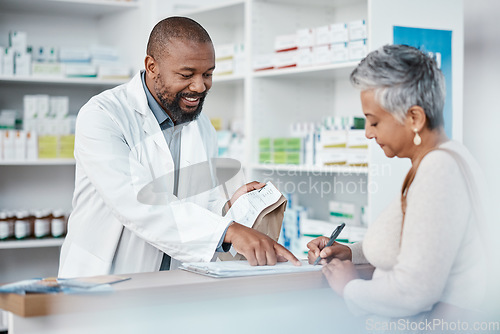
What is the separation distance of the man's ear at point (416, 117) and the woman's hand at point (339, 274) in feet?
1.13

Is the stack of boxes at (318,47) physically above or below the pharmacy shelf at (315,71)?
above

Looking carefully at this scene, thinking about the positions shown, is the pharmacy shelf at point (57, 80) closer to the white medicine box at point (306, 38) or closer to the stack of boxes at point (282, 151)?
the stack of boxes at point (282, 151)

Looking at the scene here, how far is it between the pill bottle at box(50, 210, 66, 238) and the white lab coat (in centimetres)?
177

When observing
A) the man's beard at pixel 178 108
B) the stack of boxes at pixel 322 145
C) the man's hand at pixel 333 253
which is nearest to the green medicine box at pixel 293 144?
the stack of boxes at pixel 322 145

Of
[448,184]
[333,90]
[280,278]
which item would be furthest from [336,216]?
[448,184]

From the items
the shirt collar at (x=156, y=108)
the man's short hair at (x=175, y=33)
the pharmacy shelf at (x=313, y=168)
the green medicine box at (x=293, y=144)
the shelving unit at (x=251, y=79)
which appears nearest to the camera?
the man's short hair at (x=175, y=33)

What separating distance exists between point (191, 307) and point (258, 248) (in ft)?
0.89

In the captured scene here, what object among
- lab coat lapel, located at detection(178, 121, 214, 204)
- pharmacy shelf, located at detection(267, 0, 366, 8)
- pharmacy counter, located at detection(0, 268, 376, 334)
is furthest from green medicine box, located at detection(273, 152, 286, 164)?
pharmacy counter, located at detection(0, 268, 376, 334)

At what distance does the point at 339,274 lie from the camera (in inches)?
50.1

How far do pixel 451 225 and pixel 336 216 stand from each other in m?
2.10

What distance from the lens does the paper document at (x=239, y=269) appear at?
1.27 m

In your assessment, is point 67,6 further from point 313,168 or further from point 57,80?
point 313,168
